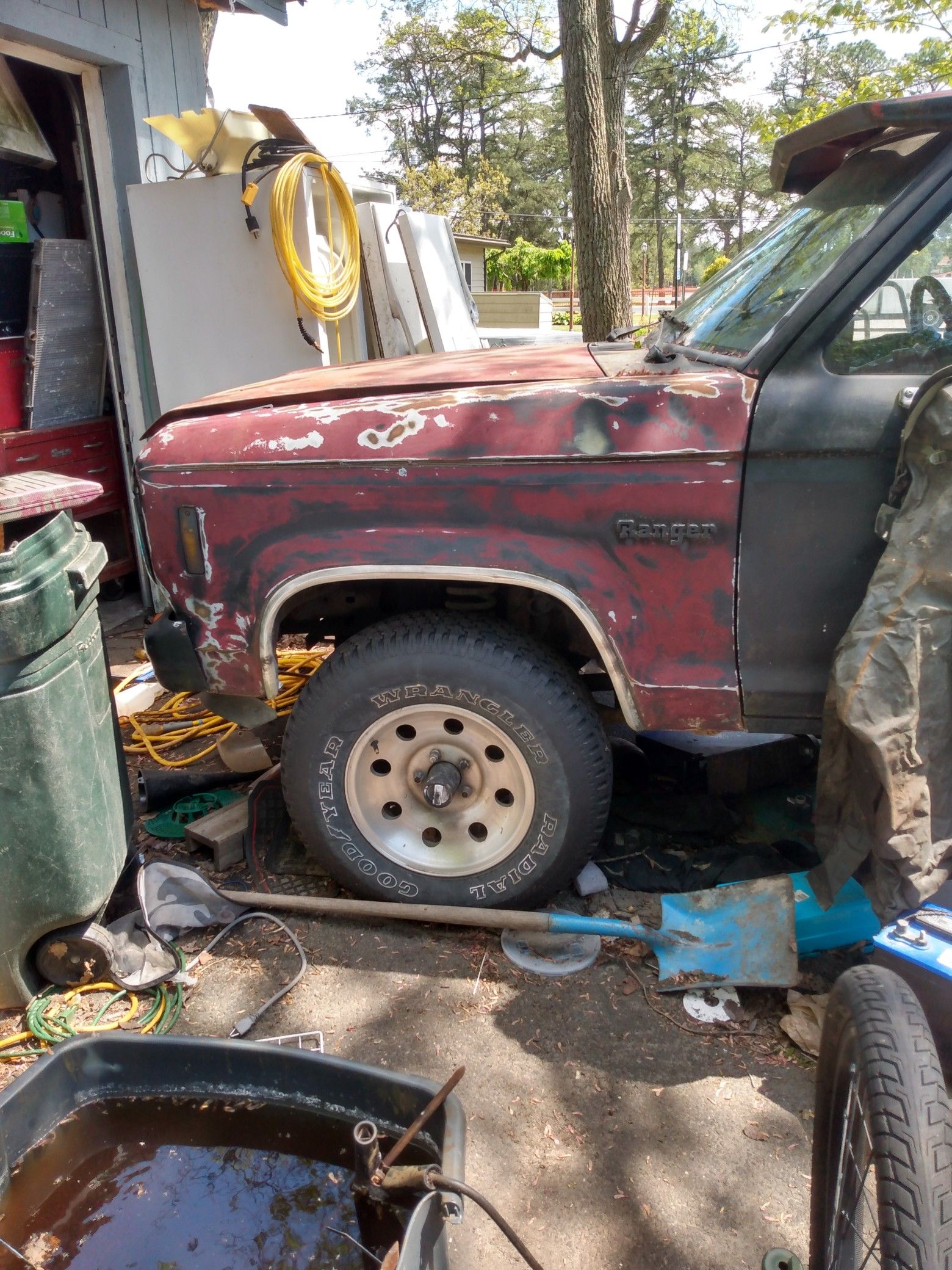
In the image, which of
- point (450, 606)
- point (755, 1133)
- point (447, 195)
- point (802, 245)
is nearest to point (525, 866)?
point (450, 606)

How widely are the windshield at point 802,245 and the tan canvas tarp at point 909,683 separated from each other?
1.76 feet

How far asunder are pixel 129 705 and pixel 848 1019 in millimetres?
3713

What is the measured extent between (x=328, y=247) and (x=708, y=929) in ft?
15.4

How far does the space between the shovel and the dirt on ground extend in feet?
0.34

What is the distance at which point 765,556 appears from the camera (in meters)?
2.38

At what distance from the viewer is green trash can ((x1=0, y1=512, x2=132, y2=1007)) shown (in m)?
2.30

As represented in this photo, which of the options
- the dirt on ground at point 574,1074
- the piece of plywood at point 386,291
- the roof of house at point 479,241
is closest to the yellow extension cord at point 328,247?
the piece of plywood at point 386,291

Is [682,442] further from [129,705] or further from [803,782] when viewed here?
[129,705]

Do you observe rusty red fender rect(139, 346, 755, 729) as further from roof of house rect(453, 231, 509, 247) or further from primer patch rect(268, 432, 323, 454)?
roof of house rect(453, 231, 509, 247)

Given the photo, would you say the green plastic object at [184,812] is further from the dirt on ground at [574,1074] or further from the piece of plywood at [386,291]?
the piece of plywood at [386,291]

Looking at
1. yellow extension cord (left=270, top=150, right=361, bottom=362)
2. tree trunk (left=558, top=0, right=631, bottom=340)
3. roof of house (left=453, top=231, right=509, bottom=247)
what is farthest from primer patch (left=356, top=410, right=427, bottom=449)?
roof of house (left=453, top=231, right=509, bottom=247)

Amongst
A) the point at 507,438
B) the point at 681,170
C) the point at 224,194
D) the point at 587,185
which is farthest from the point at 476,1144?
the point at 681,170

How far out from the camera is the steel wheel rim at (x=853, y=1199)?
151 centimetres

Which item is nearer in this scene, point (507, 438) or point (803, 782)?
point (507, 438)
